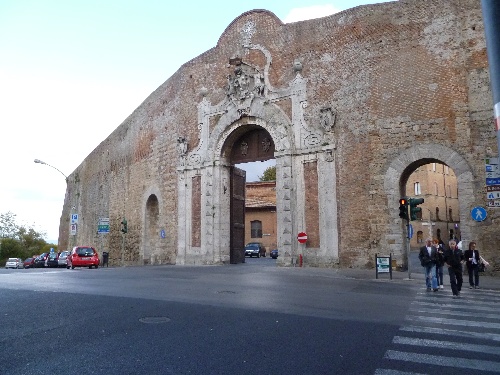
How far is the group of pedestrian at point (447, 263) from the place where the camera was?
11.0m

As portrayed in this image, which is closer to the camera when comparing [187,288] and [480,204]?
[187,288]

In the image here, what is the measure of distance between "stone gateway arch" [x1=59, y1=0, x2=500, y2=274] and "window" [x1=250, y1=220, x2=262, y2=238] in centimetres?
2062

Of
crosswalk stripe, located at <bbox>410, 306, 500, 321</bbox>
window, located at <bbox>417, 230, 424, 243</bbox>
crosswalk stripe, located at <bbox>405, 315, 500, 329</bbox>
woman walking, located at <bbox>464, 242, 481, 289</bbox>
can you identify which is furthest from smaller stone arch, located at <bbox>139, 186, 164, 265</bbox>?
window, located at <bbox>417, 230, 424, 243</bbox>

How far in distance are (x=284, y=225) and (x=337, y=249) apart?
9.18 feet

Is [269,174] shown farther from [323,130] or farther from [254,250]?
[323,130]

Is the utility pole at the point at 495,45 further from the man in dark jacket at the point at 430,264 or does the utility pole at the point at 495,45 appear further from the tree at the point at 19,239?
the tree at the point at 19,239

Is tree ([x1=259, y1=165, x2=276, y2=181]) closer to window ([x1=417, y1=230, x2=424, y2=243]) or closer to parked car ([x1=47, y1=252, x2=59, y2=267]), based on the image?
window ([x1=417, y1=230, x2=424, y2=243])

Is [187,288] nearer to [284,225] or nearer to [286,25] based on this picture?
[284,225]

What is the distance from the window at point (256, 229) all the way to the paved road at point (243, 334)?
37549mm

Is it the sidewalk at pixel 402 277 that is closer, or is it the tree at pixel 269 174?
the sidewalk at pixel 402 277

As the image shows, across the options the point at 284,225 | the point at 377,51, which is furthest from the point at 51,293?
the point at 377,51

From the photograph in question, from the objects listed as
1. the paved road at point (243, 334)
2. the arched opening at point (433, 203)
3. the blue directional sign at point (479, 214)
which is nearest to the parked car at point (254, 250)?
the arched opening at point (433, 203)

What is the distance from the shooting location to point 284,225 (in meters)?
20.3

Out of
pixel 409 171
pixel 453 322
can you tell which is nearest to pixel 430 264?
pixel 453 322
